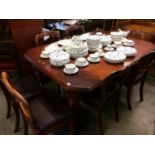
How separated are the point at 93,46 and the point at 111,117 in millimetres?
910

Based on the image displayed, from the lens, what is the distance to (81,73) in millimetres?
1611

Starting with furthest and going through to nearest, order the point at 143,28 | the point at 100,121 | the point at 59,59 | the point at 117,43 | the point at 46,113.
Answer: the point at 143,28 < the point at 117,43 < the point at 100,121 < the point at 59,59 < the point at 46,113

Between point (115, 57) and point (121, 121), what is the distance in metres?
0.82

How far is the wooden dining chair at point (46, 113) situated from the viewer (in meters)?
1.42

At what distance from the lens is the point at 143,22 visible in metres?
3.73

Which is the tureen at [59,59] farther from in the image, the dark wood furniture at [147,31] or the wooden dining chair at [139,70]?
the dark wood furniture at [147,31]

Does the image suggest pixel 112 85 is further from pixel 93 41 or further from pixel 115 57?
pixel 93 41

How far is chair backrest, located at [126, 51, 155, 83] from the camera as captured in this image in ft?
6.36

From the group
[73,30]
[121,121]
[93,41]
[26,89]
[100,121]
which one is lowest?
[121,121]

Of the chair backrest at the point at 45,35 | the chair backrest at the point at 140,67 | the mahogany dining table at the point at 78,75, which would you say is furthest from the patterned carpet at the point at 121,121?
the chair backrest at the point at 45,35

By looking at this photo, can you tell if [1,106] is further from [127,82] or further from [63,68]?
[127,82]

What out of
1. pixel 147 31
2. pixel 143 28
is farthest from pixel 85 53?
pixel 143 28

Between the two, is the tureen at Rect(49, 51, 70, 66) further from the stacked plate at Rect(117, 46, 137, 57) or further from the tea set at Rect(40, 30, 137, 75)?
the stacked plate at Rect(117, 46, 137, 57)

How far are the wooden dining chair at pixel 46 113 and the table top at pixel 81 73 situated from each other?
0.86 ft
